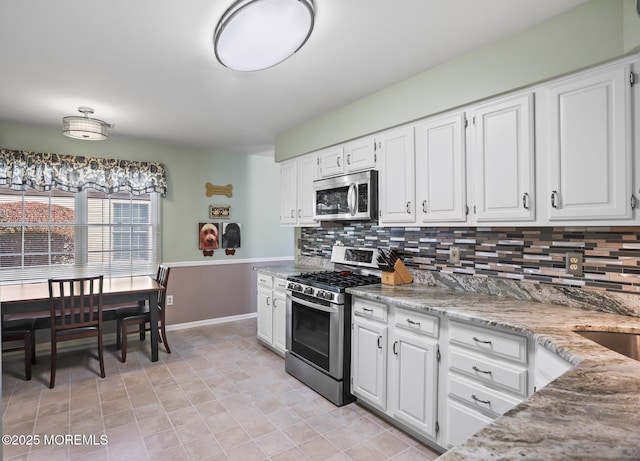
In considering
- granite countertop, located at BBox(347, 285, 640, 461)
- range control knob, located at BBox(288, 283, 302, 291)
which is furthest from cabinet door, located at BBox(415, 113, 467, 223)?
range control knob, located at BBox(288, 283, 302, 291)

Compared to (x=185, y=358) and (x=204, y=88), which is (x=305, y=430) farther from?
(x=204, y=88)

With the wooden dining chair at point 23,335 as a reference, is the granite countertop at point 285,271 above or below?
above

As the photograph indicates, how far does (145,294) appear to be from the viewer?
3.67 meters

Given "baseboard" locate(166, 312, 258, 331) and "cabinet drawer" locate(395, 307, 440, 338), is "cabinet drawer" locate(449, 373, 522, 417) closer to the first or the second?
"cabinet drawer" locate(395, 307, 440, 338)

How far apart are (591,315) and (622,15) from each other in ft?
4.72

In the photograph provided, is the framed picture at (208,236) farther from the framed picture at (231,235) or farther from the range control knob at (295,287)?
the range control knob at (295,287)

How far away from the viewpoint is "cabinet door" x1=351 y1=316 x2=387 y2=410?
2.47 meters

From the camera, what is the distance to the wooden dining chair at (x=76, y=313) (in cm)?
312

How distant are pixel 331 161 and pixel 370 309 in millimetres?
1575

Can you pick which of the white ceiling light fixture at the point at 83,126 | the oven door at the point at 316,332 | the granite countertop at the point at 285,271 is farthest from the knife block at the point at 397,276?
the white ceiling light fixture at the point at 83,126

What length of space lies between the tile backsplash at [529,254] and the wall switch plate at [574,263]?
0.06ft

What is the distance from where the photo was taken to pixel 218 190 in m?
5.14

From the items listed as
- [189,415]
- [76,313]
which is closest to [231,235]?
[76,313]

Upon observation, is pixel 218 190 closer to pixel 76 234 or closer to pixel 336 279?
pixel 76 234
